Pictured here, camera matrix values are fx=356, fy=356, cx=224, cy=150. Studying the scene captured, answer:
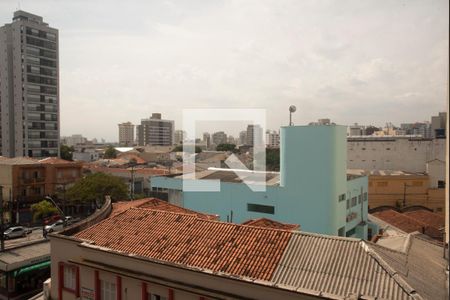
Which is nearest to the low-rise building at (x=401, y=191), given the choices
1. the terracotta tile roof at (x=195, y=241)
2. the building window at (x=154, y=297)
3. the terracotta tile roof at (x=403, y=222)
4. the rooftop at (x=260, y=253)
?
the terracotta tile roof at (x=403, y=222)

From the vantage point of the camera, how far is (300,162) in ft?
78.3

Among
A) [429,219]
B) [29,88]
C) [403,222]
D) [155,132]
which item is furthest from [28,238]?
[155,132]

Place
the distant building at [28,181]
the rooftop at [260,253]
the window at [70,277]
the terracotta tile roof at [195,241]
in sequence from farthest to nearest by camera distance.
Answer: the distant building at [28,181] < the window at [70,277] < the terracotta tile roof at [195,241] < the rooftop at [260,253]

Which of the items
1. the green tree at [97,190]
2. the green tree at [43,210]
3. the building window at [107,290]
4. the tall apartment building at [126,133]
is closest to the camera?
the building window at [107,290]

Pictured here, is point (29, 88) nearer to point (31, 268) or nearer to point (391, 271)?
point (31, 268)

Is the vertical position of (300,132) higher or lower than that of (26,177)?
higher

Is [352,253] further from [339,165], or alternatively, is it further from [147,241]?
[339,165]

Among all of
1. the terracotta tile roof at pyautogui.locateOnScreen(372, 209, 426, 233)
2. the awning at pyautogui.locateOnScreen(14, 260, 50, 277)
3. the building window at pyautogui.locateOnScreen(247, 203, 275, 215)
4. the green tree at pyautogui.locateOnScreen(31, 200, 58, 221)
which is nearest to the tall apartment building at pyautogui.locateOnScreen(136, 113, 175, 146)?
the green tree at pyautogui.locateOnScreen(31, 200, 58, 221)

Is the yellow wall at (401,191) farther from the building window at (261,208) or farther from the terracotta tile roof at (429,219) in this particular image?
the building window at (261,208)

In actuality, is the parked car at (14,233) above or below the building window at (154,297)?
below

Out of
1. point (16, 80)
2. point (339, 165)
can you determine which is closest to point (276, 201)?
point (339, 165)

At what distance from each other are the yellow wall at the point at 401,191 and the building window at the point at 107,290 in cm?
3283

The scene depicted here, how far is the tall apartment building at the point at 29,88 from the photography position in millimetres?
56562

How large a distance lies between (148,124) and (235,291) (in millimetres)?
134983
